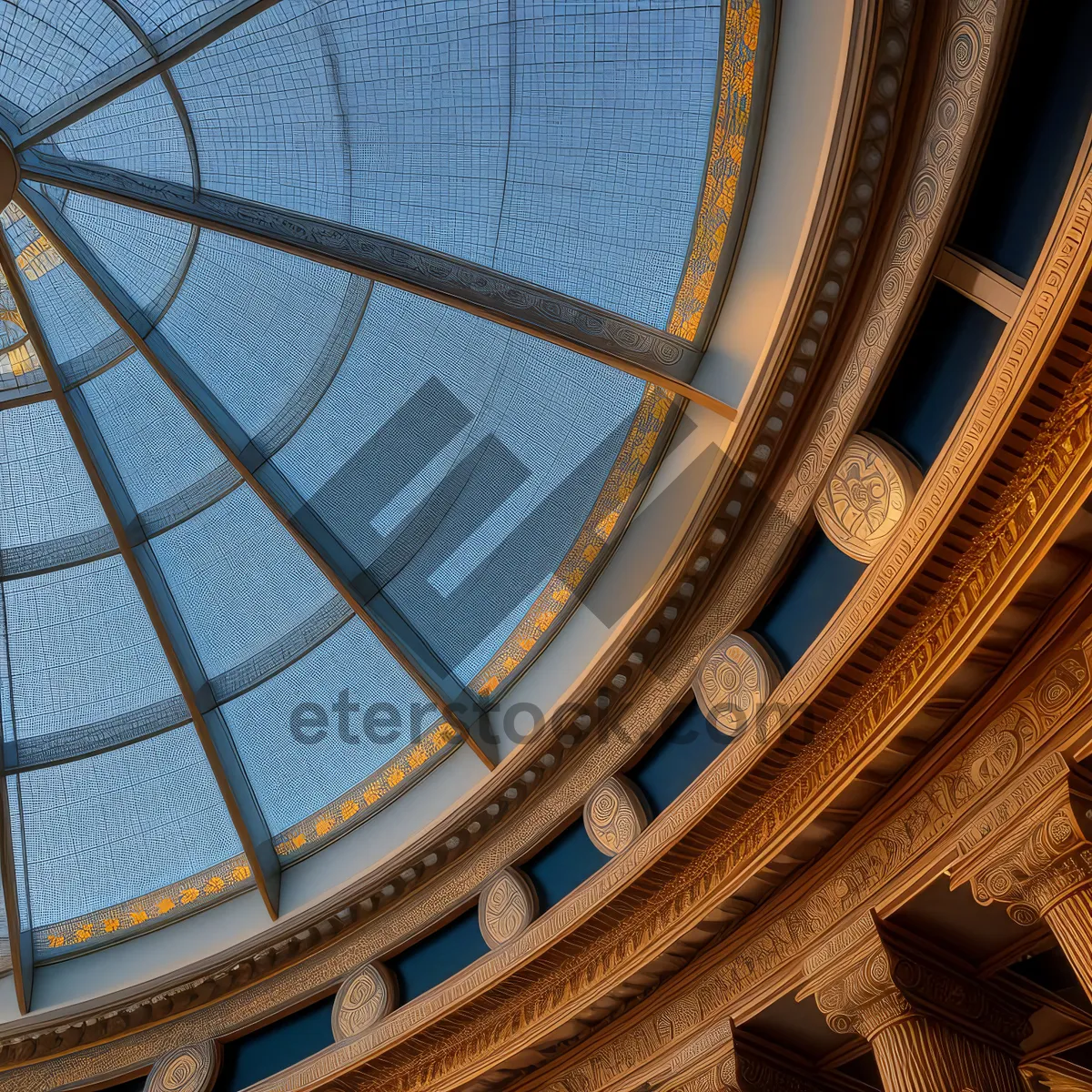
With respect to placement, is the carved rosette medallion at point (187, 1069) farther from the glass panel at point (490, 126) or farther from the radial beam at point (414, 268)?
the glass panel at point (490, 126)

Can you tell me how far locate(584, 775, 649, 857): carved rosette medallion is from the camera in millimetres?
9320

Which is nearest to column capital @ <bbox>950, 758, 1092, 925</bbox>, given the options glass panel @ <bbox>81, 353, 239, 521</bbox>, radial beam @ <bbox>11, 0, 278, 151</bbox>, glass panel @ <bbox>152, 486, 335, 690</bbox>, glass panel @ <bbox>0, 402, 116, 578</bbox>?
glass panel @ <bbox>152, 486, 335, 690</bbox>

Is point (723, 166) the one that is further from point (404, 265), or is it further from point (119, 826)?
point (119, 826)

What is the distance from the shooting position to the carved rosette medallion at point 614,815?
367 inches

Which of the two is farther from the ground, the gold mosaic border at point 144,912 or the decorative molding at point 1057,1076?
the gold mosaic border at point 144,912

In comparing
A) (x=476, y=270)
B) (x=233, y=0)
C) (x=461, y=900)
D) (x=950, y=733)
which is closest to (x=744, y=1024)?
(x=950, y=733)

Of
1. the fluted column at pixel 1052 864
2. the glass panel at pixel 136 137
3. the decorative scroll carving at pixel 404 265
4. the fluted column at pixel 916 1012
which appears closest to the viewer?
the fluted column at pixel 1052 864

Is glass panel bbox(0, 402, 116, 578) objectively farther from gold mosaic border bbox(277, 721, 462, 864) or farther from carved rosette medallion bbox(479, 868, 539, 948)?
carved rosette medallion bbox(479, 868, 539, 948)

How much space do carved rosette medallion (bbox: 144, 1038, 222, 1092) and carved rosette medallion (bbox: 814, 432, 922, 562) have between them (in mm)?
9326

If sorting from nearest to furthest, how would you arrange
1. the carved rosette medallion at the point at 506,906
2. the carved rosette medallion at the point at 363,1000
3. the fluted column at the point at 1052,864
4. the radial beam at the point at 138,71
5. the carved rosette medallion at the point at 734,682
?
the fluted column at the point at 1052,864 → the carved rosette medallion at the point at 734,682 → the radial beam at the point at 138,71 → the carved rosette medallion at the point at 506,906 → the carved rosette medallion at the point at 363,1000

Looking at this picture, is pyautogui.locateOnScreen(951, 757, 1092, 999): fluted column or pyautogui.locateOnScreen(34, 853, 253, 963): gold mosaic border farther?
pyautogui.locateOnScreen(34, 853, 253, 963): gold mosaic border

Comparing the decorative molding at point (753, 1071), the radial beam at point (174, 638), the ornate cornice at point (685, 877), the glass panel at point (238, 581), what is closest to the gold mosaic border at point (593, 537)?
the glass panel at point (238, 581)

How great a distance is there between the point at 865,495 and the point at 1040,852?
113 inches

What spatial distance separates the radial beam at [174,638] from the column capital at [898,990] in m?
7.80
